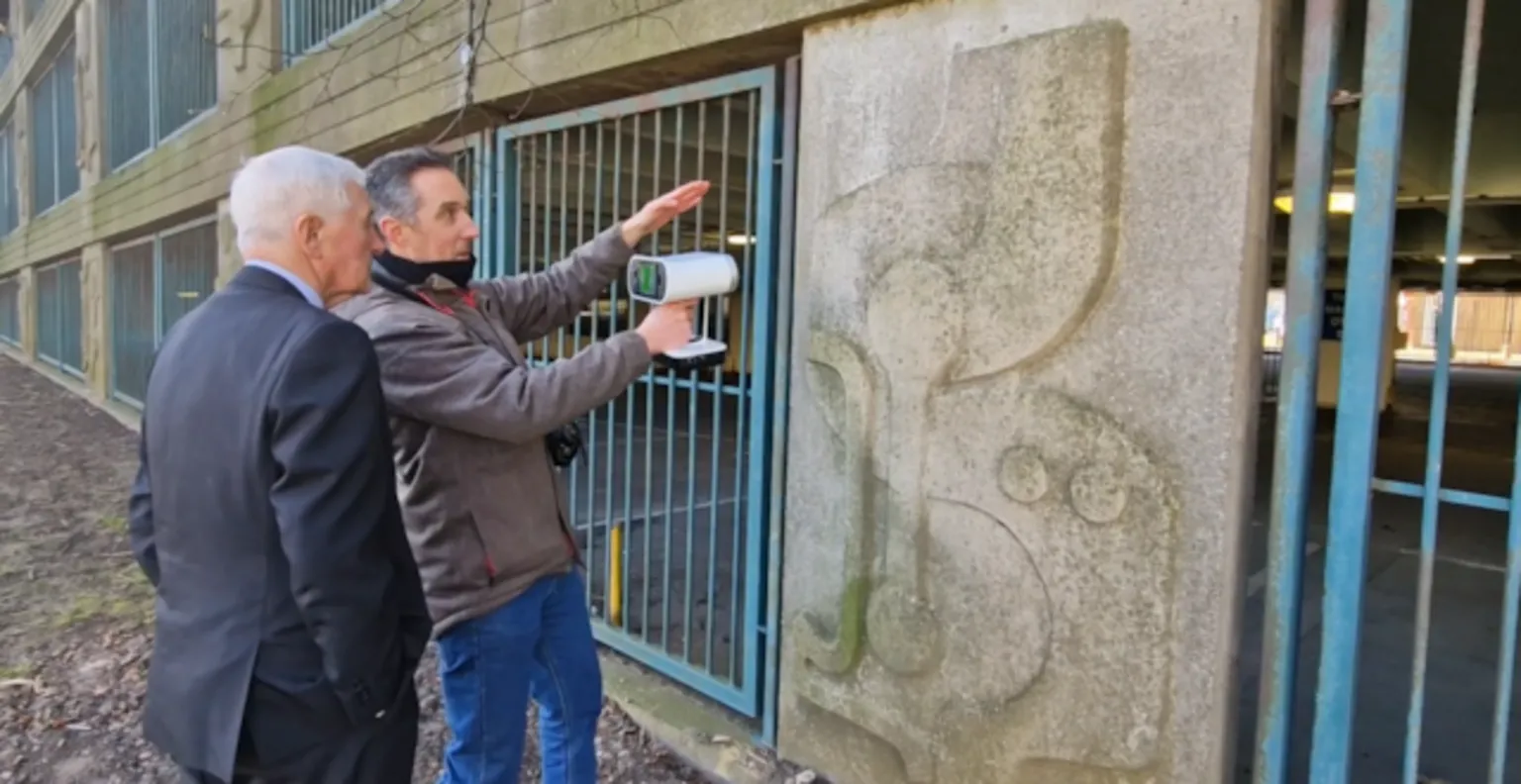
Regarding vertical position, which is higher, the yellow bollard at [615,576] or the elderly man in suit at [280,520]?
the elderly man in suit at [280,520]

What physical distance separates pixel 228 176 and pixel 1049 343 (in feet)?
25.0

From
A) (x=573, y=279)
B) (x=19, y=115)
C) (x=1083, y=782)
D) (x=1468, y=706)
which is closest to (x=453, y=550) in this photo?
(x=573, y=279)

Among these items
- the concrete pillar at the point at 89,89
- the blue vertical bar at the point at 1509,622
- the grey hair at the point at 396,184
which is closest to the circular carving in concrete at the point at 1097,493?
the blue vertical bar at the point at 1509,622

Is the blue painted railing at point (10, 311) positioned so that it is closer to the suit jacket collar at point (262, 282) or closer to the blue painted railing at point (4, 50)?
the blue painted railing at point (4, 50)

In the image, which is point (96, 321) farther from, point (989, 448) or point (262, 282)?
point (989, 448)

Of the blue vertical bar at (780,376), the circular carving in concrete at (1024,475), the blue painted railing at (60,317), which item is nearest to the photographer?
the circular carving in concrete at (1024,475)

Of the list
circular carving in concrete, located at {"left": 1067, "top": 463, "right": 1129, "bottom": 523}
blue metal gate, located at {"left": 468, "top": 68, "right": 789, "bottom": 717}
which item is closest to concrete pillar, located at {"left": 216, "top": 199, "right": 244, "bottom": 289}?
blue metal gate, located at {"left": 468, "top": 68, "right": 789, "bottom": 717}

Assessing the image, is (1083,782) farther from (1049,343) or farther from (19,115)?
(19,115)

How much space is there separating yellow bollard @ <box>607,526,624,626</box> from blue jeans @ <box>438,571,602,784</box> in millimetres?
1501

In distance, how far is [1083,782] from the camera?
2.45 metres

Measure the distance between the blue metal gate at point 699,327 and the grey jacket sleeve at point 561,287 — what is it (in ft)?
0.97

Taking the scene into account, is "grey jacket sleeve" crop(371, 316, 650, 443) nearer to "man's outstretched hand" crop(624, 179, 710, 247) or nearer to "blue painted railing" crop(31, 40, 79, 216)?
"man's outstretched hand" crop(624, 179, 710, 247)

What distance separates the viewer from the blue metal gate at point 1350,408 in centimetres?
195

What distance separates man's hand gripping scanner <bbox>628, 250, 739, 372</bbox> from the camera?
91.5 inches
